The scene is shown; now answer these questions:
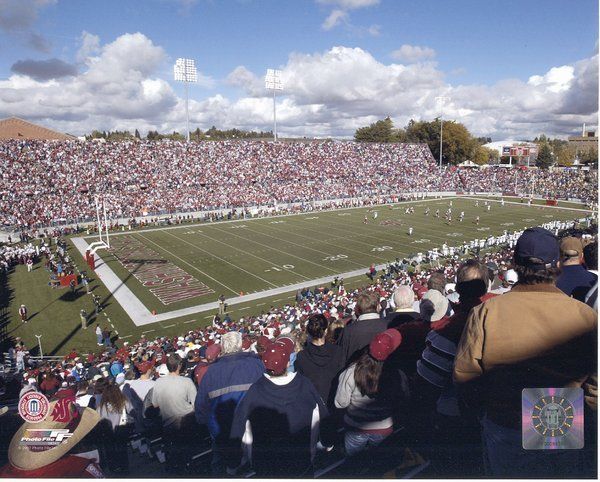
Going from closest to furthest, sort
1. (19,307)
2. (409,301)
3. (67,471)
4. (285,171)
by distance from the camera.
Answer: (67,471) → (409,301) → (19,307) → (285,171)

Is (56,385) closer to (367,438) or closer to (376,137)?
(367,438)

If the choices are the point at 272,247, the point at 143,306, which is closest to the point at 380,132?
the point at 272,247

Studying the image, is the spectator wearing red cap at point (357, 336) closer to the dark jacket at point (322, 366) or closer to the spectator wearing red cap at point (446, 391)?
the dark jacket at point (322, 366)

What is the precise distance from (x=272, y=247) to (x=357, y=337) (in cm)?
2681

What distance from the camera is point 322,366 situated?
4.09 meters

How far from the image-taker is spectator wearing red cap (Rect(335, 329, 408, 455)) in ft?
10.9

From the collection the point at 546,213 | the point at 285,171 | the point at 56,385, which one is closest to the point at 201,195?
the point at 285,171

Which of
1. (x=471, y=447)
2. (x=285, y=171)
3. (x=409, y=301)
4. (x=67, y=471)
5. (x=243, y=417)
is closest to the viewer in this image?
(x=67, y=471)

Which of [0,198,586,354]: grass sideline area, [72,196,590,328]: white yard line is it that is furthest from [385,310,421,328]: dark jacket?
[72,196,590,328]: white yard line

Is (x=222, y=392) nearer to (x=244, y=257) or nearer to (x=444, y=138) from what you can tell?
(x=244, y=257)

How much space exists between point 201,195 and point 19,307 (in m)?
30.9

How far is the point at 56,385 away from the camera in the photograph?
829cm

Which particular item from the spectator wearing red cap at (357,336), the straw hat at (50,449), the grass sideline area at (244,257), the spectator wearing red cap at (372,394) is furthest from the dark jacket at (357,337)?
the grass sideline area at (244,257)

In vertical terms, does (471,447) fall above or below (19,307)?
above
